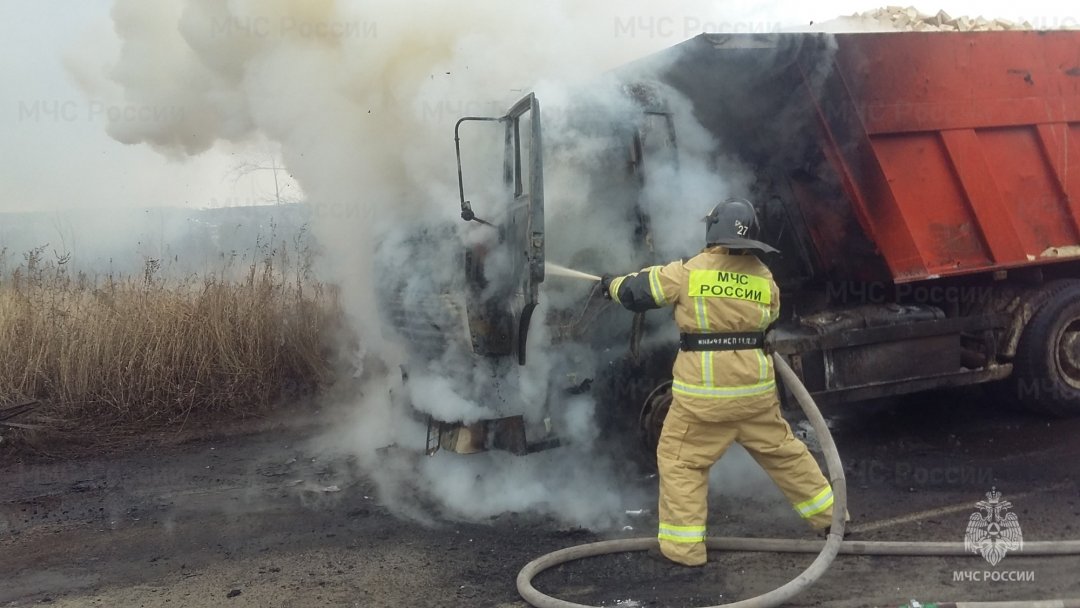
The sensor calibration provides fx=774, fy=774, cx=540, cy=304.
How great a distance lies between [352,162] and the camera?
493 centimetres

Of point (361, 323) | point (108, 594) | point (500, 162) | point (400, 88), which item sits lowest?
point (108, 594)

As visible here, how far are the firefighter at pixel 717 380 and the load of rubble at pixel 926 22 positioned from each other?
10.1ft

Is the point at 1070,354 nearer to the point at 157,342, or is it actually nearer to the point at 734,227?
the point at 734,227

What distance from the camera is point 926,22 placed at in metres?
5.61

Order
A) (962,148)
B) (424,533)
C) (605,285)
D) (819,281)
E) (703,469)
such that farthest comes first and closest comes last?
(819,281) < (962,148) < (424,533) < (605,285) < (703,469)

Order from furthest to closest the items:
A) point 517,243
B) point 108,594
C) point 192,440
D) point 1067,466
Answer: point 192,440 → point 1067,466 → point 517,243 → point 108,594

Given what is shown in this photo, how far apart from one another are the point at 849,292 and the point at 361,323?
11.1 ft

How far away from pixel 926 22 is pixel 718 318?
3.59 meters

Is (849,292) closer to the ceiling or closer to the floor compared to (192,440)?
closer to the ceiling

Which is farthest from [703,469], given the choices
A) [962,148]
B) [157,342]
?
[157,342]

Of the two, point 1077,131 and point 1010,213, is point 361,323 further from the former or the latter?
point 1077,131

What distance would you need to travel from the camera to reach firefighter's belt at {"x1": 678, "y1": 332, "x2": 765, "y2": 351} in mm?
3520

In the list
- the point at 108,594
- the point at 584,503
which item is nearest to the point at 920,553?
the point at 584,503

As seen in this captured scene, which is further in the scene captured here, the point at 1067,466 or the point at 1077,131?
the point at 1077,131
